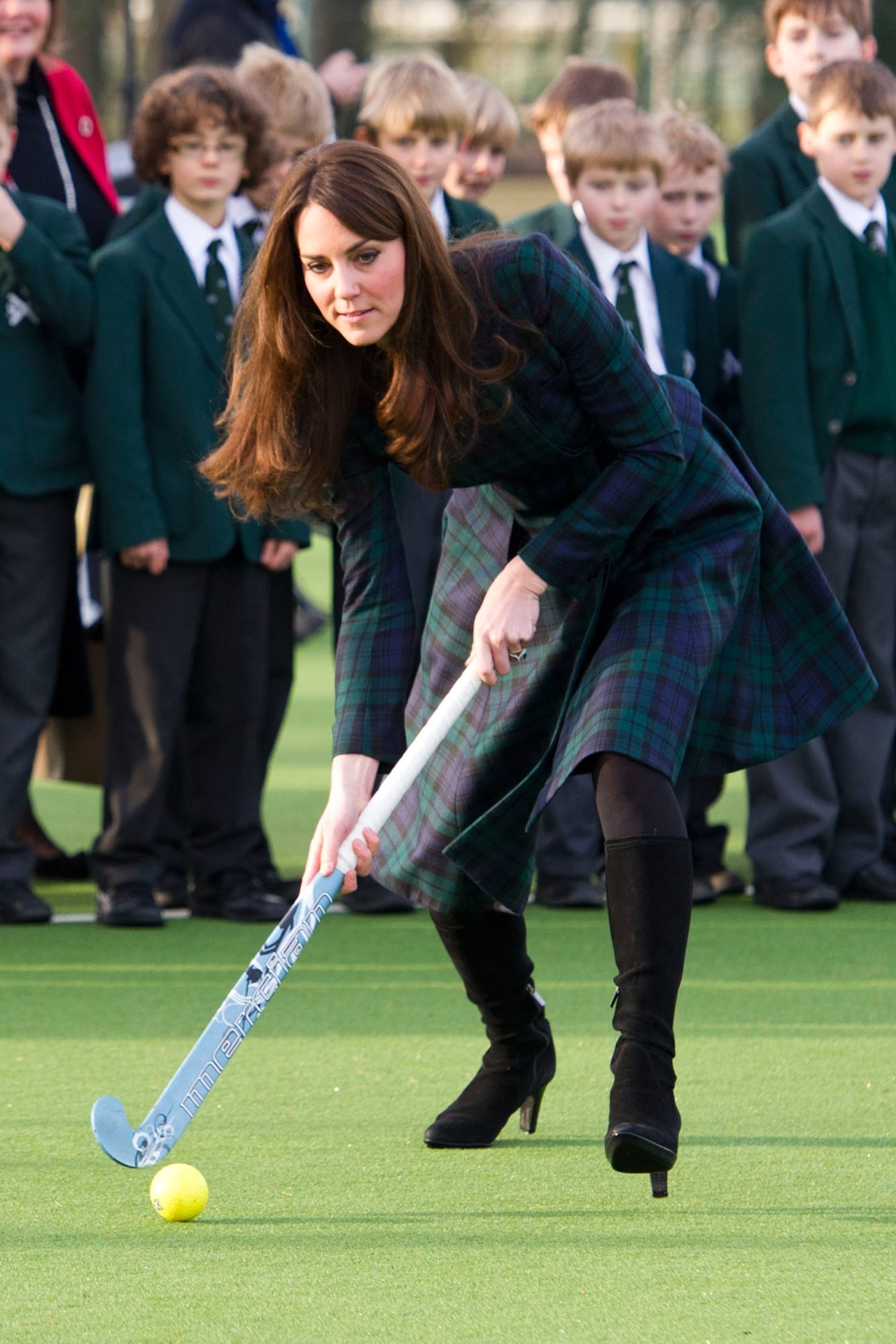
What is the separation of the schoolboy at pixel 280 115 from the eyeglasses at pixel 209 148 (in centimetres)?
11

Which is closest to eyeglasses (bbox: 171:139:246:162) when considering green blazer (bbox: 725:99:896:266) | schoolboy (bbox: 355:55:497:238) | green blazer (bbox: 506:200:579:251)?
schoolboy (bbox: 355:55:497:238)

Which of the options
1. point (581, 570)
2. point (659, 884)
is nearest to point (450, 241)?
point (581, 570)

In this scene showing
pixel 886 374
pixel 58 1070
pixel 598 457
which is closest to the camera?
pixel 598 457

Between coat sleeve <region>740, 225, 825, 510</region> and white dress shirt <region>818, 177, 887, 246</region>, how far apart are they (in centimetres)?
16

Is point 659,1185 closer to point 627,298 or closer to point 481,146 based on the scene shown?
point 627,298

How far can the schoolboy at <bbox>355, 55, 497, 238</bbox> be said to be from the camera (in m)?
5.15

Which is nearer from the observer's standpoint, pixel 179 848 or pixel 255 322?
pixel 255 322

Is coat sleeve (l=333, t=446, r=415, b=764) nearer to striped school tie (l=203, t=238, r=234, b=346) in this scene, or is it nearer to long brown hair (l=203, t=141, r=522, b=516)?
long brown hair (l=203, t=141, r=522, b=516)

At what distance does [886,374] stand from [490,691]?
2315mm

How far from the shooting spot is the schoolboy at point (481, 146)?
18.8 feet

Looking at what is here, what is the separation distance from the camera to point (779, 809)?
5.16 m

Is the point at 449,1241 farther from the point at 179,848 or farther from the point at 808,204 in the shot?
the point at 808,204

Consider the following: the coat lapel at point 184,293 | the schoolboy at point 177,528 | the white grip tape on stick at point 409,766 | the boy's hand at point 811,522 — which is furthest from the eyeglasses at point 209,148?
the white grip tape on stick at point 409,766

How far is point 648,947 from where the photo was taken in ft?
9.08
